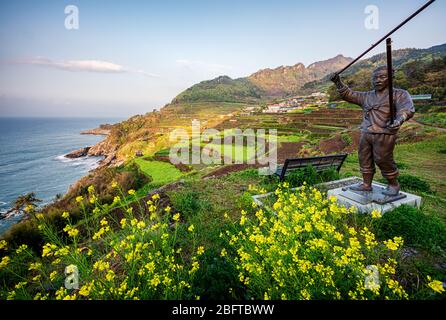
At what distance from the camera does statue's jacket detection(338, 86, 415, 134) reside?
3.80 metres

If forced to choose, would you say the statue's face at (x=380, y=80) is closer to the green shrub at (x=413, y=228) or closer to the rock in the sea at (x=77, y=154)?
the green shrub at (x=413, y=228)

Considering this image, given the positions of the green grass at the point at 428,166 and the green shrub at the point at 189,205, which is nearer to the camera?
the green grass at the point at 428,166

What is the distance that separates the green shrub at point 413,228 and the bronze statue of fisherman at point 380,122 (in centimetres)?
76

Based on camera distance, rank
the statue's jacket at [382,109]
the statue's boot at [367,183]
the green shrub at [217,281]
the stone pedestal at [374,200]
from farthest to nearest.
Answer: the statue's boot at [367,183] < the stone pedestal at [374,200] < the statue's jacket at [382,109] < the green shrub at [217,281]

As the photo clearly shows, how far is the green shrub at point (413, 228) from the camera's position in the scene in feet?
11.0

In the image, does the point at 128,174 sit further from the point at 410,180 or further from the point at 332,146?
the point at 410,180

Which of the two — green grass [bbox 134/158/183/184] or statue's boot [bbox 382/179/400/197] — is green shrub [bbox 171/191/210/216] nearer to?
statue's boot [bbox 382/179/400/197]

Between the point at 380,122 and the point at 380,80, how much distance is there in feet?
2.58

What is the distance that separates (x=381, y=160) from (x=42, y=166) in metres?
66.9

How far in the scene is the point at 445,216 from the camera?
4.51 metres

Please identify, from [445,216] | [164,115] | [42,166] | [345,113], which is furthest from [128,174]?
[164,115]

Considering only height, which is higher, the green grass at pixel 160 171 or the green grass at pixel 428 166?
the green grass at pixel 428 166

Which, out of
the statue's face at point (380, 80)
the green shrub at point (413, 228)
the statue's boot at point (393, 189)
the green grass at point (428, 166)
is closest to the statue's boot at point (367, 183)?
the statue's boot at point (393, 189)

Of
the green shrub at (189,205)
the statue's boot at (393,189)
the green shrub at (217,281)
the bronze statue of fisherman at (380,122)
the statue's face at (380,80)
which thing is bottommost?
the green shrub at (217,281)
